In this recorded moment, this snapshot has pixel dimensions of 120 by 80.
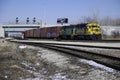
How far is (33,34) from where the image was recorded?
71.9m

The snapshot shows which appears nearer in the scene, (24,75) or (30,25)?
(24,75)

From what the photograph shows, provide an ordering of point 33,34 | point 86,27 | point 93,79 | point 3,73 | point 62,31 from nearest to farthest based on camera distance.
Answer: point 93,79 < point 3,73 < point 86,27 < point 62,31 < point 33,34

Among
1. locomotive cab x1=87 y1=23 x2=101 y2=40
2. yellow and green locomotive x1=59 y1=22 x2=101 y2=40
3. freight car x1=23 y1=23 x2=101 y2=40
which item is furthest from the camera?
freight car x1=23 y1=23 x2=101 y2=40

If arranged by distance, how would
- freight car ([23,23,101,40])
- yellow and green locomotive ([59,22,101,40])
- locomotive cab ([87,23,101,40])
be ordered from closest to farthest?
locomotive cab ([87,23,101,40]) < yellow and green locomotive ([59,22,101,40]) < freight car ([23,23,101,40])

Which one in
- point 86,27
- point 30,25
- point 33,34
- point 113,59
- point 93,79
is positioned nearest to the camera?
point 93,79

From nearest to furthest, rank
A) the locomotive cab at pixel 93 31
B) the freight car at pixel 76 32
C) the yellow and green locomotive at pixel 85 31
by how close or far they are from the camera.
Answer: the locomotive cab at pixel 93 31, the yellow and green locomotive at pixel 85 31, the freight car at pixel 76 32

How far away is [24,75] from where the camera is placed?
9.62m

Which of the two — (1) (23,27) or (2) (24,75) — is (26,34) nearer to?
(1) (23,27)

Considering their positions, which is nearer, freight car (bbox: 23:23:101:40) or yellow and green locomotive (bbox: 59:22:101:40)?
yellow and green locomotive (bbox: 59:22:101:40)

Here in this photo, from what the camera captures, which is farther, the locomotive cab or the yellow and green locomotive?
the yellow and green locomotive

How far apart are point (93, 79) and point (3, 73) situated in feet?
9.89

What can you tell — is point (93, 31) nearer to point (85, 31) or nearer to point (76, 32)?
point (85, 31)

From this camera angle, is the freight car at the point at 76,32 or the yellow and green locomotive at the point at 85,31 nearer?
the yellow and green locomotive at the point at 85,31

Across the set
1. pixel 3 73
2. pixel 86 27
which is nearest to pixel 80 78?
pixel 3 73
